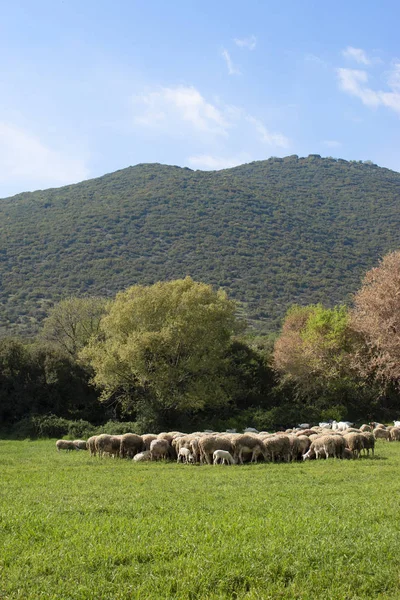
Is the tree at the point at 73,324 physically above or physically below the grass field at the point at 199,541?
above

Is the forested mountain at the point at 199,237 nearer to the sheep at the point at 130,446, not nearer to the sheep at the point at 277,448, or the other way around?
the sheep at the point at 130,446

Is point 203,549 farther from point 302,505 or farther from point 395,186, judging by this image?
point 395,186

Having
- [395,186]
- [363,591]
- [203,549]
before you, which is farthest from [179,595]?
[395,186]

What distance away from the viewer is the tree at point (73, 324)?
155ft

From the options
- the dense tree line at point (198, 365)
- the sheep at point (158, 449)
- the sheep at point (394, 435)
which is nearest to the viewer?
the sheep at point (158, 449)

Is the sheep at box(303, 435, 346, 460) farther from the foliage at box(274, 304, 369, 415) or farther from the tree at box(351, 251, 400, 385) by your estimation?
the foliage at box(274, 304, 369, 415)

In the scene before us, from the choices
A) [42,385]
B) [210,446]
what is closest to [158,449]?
[210,446]

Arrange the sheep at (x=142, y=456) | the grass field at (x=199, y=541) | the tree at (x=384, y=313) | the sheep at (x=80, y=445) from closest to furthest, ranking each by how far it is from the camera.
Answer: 1. the grass field at (x=199, y=541)
2. the sheep at (x=142, y=456)
3. the sheep at (x=80, y=445)
4. the tree at (x=384, y=313)

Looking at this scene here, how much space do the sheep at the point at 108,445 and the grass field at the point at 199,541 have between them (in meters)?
8.39

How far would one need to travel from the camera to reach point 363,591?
22.5ft

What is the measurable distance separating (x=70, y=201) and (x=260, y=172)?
62.3 m

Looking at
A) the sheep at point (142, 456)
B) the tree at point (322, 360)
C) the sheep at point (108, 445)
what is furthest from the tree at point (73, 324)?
the sheep at point (142, 456)

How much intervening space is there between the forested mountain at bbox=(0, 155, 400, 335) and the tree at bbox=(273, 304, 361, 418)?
27.5m

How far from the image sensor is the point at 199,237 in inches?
4003
